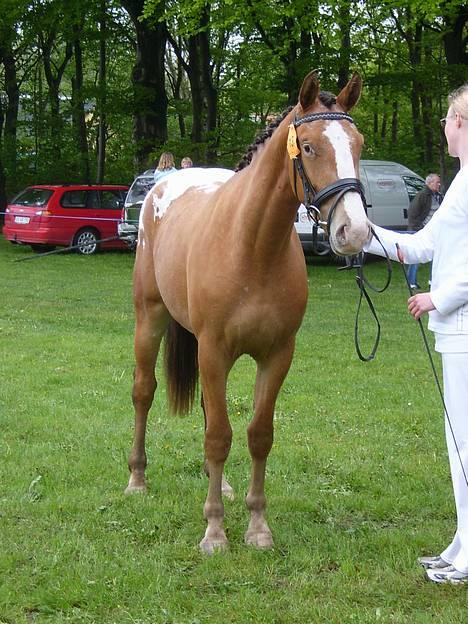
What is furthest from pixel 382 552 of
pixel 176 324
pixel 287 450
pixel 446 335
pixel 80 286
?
pixel 80 286

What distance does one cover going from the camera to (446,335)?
147 inches

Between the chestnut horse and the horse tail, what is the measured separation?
57 cm

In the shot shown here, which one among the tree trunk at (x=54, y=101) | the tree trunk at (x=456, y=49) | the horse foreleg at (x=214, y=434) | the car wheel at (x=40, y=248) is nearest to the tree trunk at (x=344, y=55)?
the tree trunk at (x=456, y=49)

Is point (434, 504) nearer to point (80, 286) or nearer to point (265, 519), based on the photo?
point (265, 519)

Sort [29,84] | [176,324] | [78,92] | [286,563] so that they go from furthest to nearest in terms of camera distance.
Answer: [29,84] → [78,92] → [176,324] → [286,563]

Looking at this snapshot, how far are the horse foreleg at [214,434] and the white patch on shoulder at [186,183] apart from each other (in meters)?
1.78

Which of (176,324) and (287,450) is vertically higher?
(176,324)

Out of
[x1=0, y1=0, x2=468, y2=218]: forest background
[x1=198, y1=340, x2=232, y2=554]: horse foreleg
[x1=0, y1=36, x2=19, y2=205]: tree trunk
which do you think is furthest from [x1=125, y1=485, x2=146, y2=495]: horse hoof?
[x1=0, y1=36, x2=19, y2=205]: tree trunk

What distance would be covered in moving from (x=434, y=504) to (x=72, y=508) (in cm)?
227

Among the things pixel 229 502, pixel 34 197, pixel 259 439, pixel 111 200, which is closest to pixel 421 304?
pixel 259 439

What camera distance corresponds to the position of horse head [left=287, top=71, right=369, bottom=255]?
3.47 meters

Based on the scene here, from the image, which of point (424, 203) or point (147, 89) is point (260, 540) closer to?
point (424, 203)

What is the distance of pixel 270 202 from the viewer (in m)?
4.17

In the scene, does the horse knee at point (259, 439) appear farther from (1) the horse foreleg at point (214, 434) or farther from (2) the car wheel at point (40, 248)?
(2) the car wheel at point (40, 248)
